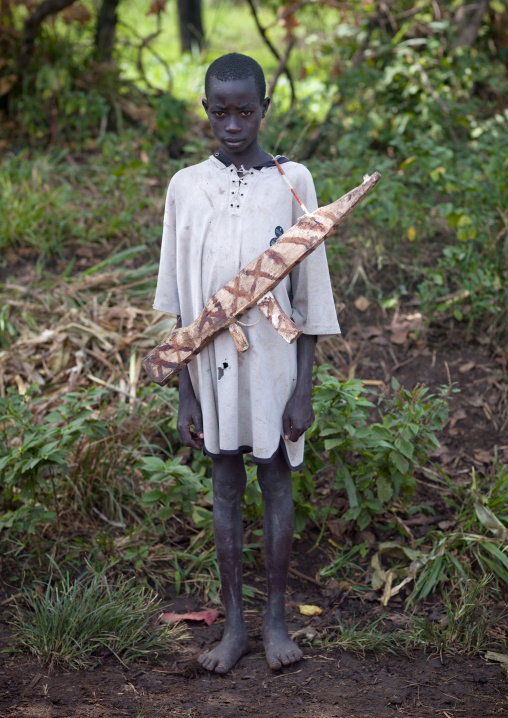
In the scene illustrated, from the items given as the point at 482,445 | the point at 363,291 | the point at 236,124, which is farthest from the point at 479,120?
the point at 236,124

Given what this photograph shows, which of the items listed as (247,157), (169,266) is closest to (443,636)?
(169,266)

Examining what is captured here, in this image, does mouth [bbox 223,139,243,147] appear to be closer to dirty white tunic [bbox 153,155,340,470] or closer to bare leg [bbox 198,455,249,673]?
dirty white tunic [bbox 153,155,340,470]

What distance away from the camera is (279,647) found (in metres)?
2.56

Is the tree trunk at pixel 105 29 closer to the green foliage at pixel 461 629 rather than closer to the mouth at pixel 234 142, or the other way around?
the mouth at pixel 234 142

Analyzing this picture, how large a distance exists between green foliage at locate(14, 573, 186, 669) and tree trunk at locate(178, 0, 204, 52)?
26.8 feet

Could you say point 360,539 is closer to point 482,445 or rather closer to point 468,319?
point 482,445

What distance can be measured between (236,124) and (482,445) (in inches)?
85.6

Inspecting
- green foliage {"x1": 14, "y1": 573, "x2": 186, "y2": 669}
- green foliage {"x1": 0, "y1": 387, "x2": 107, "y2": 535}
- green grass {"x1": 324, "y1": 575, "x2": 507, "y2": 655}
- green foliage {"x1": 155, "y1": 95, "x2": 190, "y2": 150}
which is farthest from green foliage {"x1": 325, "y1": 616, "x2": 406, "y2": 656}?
green foliage {"x1": 155, "y1": 95, "x2": 190, "y2": 150}

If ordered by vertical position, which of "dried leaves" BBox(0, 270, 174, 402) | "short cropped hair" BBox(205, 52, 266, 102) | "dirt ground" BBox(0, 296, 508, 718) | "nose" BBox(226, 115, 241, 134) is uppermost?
"short cropped hair" BBox(205, 52, 266, 102)

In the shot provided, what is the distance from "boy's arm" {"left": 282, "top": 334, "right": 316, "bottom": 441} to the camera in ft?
7.82

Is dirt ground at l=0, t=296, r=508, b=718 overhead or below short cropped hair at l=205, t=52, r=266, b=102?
below

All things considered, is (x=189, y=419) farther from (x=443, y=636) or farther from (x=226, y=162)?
(x=443, y=636)

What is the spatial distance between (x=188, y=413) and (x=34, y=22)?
16.2 ft

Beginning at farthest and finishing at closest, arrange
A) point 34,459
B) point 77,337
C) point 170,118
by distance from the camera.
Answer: point 170,118 → point 77,337 → point 34,459
